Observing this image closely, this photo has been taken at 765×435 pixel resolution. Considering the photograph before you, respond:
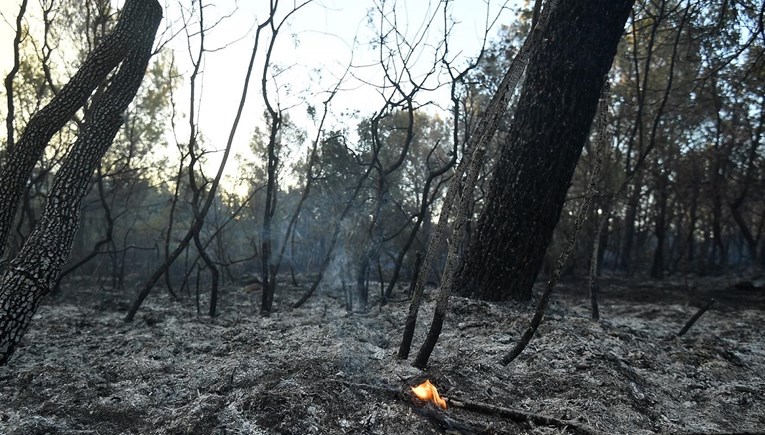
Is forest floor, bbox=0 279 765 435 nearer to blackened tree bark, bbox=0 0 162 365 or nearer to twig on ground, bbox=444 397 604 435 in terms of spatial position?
twig on ground, bbox=444 397 604 435

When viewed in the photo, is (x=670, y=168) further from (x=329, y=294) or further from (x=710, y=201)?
(x=329, y=294)

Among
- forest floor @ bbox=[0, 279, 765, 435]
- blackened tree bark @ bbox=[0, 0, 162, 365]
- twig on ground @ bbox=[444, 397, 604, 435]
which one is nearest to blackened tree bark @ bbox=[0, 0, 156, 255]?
blackened tree bark @ bbox=[0, 0, 162, 365]

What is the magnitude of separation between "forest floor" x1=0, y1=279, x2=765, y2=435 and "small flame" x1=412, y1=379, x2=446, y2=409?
6cm

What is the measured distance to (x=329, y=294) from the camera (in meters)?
8.31

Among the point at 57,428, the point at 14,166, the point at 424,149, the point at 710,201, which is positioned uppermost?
the point at 424,149

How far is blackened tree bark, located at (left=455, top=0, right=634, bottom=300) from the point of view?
14.5 feet

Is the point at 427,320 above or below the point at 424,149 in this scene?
below

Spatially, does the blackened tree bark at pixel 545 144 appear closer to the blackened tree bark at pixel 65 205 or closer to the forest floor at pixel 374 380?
the forest floor at pixel 374 380

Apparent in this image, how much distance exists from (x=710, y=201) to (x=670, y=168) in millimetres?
2240

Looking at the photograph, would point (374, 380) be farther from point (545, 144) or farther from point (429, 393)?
point (545, 144)

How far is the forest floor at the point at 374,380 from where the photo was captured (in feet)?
7.79

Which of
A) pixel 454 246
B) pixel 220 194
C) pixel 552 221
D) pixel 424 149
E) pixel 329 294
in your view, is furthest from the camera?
pixel 424 149

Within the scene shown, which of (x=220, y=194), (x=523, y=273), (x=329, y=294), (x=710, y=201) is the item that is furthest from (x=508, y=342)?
(x=710, y=201)

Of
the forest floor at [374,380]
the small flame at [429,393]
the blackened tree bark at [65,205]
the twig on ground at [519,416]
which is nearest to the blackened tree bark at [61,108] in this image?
the blackened tree bark at [65,205]
